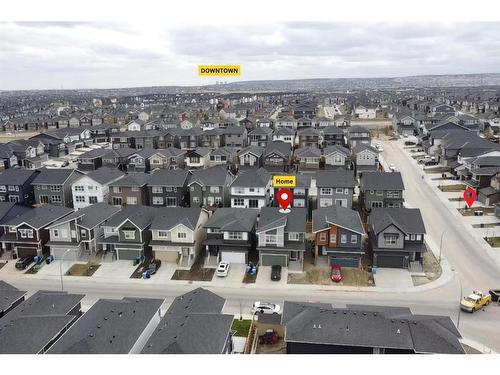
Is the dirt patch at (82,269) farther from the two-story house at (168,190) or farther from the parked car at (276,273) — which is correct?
the parked car at (276,273)

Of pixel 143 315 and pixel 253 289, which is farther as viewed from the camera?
pixel 253 289

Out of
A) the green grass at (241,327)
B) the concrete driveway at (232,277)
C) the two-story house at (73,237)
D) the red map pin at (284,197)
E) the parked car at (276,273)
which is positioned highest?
the red map pin at (284,197)

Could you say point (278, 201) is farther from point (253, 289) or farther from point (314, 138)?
point (314, 138)

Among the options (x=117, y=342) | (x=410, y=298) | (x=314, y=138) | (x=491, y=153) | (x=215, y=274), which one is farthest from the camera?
(x=314, y=138)

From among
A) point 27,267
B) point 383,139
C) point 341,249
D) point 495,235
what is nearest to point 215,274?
point 341,249

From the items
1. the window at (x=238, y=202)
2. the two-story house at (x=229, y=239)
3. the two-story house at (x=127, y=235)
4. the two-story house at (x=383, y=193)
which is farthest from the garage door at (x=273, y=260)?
the two-story house at (x=383, y=193)

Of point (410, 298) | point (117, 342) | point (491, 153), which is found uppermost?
point (491, 153)

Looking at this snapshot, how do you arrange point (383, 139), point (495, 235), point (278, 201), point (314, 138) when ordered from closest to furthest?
point (495, 235), point (278, 201), point (314, 138), point (383, 139)
